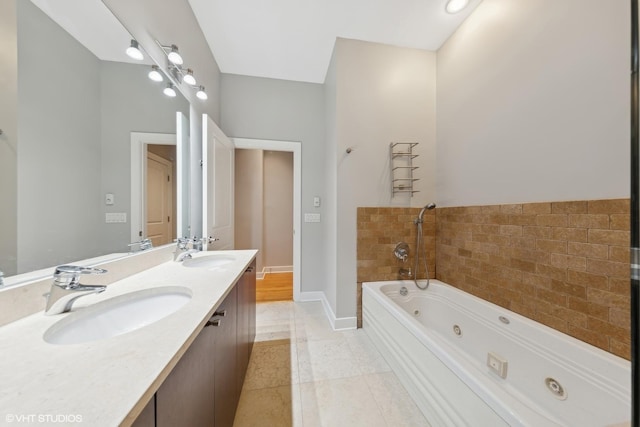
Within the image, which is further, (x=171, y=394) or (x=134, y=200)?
(x=134, y=200)

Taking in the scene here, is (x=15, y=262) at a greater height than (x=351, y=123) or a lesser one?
lesser

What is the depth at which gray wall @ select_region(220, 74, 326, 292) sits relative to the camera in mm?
2576

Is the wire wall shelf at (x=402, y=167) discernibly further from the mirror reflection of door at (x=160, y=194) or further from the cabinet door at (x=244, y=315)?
the mirror reflection of door at (x=160, y=194)

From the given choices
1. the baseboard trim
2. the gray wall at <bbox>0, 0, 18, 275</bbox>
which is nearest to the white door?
the gray wall at <bbox>0, 0, 18, 275</bbox>

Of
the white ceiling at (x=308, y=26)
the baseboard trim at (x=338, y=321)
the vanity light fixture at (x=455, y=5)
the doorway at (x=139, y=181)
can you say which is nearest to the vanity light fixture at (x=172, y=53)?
the doorway at (x=139, y=181)

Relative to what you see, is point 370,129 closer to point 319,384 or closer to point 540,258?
point 540,258

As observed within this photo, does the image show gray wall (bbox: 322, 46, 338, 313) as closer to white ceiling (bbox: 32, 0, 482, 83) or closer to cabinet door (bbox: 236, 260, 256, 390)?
white ceiling (bbox: 32, 0, 482, 83)

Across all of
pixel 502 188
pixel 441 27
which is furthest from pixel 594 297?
pixel 441 27

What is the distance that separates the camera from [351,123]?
6.84 feet

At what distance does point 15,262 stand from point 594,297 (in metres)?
2.38

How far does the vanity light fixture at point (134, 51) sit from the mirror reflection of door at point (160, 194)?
446 millimetres

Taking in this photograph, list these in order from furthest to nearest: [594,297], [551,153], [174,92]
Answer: [174,92]
[551,153]
[594,297]

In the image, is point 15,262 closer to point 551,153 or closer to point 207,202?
point 207,202

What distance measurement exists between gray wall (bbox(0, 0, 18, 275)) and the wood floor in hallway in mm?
2299
